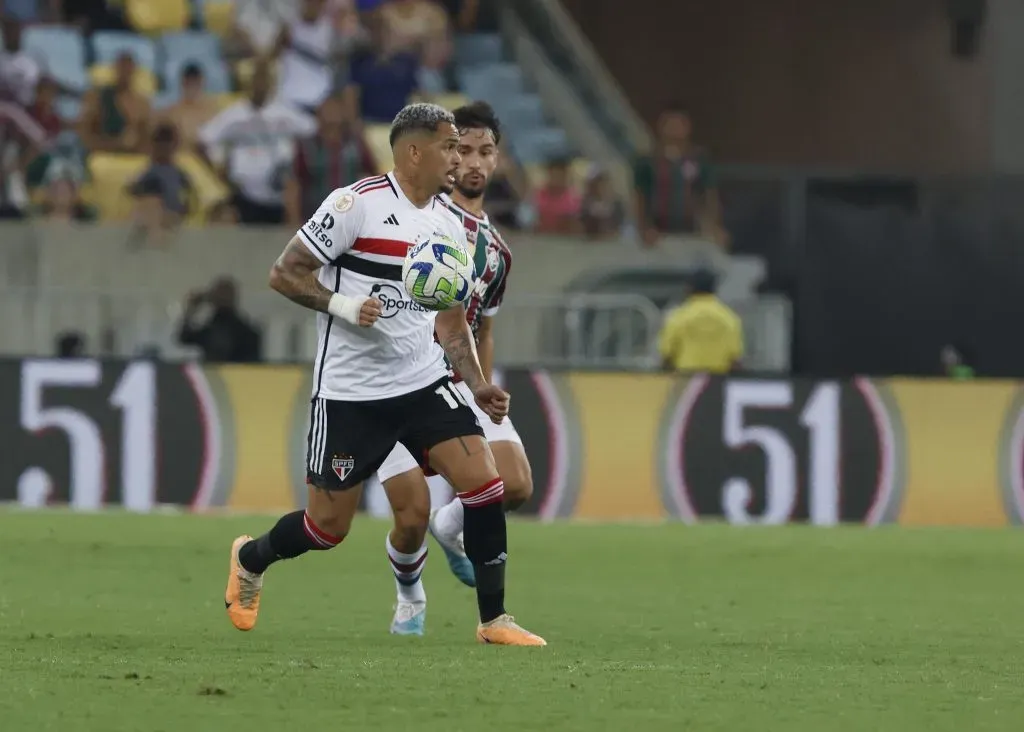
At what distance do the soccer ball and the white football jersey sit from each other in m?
0.15

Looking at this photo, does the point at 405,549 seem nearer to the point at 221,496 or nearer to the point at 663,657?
the point at 663,657

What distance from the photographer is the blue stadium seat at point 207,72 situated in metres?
22.7

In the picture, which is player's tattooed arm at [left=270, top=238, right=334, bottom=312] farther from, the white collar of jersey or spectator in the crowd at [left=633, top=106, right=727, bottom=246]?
spectator in the crowd at [left=633, top=106, right=727, bottom=246]

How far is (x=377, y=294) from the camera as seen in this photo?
9219 mm

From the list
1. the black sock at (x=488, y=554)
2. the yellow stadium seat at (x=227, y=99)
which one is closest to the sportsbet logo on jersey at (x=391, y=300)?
the black sock at (x=488, y=554)

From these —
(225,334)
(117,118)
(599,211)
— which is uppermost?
(117,118)

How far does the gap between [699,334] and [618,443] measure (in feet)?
5.19

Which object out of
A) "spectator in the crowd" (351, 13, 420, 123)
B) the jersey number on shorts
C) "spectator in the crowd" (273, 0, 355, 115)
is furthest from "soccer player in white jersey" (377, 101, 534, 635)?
"spectator in the crowd" (273, 0, 355, 115)

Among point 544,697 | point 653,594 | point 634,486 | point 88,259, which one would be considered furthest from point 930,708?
point 88,259

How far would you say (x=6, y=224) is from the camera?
19875 mm

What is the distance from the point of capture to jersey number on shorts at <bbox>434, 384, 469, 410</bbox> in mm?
9371

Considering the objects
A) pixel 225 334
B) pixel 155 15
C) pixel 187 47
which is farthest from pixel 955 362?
pixel 155 15

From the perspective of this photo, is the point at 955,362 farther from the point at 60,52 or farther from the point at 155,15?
the point at 60,52

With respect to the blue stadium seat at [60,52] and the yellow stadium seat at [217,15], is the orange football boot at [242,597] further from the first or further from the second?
the yellow stadium seat at [217,15]
